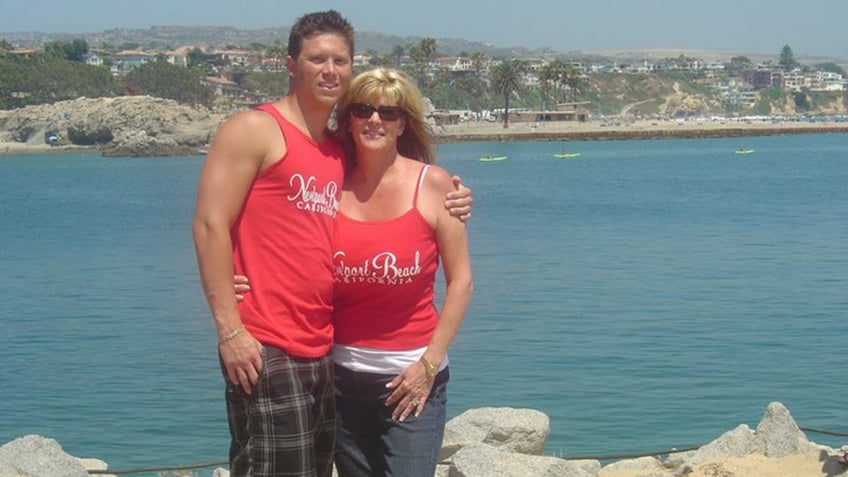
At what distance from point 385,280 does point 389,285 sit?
24 millimetres

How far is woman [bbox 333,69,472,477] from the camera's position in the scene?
4301mm

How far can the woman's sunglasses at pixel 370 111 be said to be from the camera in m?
4.36

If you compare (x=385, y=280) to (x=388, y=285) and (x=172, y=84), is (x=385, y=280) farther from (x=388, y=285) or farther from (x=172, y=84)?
(x=172, y=84)

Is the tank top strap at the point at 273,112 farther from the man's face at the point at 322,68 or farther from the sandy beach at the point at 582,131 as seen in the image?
the sandy beach at the point at 582,131

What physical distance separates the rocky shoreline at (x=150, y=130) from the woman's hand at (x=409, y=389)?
94434mm

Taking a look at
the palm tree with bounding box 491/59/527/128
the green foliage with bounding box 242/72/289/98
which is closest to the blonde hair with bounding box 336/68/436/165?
the palm tree with bounding box 491/59/527/128

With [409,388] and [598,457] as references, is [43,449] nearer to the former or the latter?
[409,388]

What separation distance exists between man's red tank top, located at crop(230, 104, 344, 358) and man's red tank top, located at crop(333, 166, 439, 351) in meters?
0.11

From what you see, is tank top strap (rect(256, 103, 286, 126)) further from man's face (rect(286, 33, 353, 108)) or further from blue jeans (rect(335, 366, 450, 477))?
blue jeans (rect(335, 366, 450, 477))

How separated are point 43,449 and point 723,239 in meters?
28.2

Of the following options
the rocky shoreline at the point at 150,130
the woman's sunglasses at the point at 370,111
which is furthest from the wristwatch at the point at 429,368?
the rocky shoreline at the point at 150,130

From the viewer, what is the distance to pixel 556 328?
19031 millimetres

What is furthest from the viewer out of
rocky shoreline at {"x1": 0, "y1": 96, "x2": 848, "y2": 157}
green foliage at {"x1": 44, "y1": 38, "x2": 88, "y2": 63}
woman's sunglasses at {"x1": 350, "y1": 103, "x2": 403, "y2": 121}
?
green foliage at {"x1": 44, "y1": 38, "x2": 88, "y2": 63}

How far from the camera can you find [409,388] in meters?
4.36
